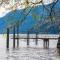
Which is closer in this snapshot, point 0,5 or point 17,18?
point 0,5

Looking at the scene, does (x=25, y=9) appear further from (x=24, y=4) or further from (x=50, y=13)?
(x=50, y=13)

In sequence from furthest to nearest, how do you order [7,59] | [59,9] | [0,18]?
[0,18]
[59,9]
[7,59]

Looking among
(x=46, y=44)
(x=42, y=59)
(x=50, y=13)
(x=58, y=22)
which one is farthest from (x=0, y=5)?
(x=46, y=44)

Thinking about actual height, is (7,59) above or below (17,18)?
below

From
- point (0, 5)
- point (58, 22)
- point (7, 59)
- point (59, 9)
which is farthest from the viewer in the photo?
point (58, 22)

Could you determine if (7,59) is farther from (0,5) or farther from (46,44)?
(46,44)

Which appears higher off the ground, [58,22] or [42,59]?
[58,22]

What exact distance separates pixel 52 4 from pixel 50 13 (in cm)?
41

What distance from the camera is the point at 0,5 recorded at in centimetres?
1444

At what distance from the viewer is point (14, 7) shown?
15469 mm

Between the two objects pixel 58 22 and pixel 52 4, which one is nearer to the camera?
pixel 52 4

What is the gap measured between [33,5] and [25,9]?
0.40 meters

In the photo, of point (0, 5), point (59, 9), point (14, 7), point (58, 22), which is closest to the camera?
point (0, 5)

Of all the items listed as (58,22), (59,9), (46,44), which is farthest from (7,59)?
(46,44)
